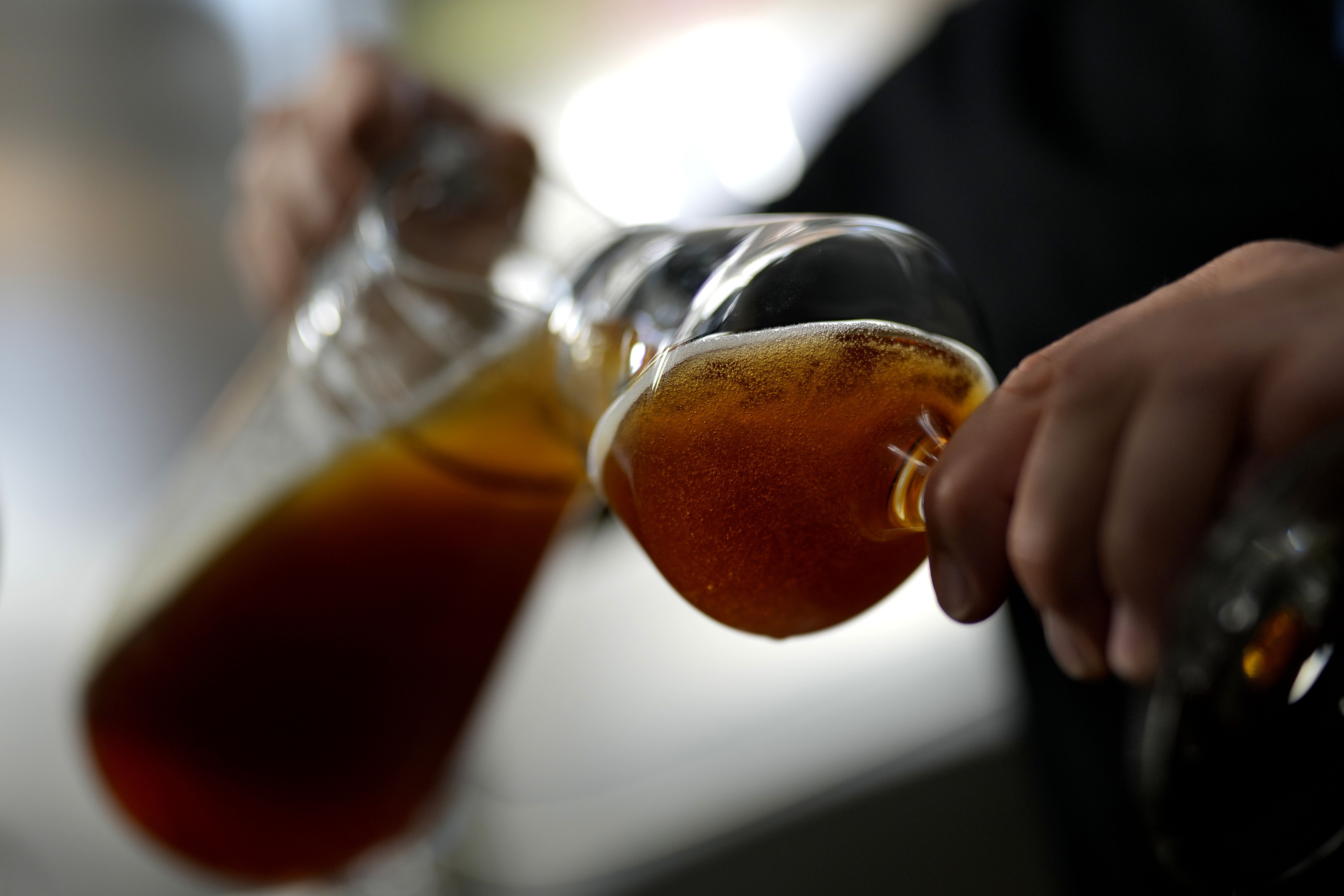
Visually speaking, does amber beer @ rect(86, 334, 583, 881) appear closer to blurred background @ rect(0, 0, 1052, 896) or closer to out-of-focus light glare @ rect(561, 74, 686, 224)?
blurred background @ rect(0, 0, 1052, 896)

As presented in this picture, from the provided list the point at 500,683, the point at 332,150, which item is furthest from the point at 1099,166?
the point at 500,683

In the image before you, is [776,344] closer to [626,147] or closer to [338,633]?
[338,633]

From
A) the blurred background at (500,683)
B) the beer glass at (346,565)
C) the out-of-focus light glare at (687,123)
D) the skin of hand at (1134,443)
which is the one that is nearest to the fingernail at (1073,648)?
the skin of hand at (1134,443)

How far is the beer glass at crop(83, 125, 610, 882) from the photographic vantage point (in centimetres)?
36

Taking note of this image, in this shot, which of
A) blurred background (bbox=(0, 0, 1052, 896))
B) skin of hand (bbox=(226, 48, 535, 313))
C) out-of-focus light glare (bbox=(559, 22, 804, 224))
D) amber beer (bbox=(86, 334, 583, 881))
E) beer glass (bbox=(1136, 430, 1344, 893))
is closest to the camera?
beer glass (bbox=(1136, 430, 1344, 893))

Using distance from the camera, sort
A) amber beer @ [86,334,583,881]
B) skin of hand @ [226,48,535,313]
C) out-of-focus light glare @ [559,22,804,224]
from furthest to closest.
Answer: out-of-focus light glare @ [559,22,804,224] < skin of hand @ [226,48,535,313] < amber beer @ [86,334,583,881]

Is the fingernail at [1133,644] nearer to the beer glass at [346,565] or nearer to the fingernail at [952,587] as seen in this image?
the fingernail at [952,587]

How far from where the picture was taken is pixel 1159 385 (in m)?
0.17

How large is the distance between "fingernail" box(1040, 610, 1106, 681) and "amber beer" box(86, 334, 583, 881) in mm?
175

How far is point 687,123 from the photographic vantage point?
1809 millimetres

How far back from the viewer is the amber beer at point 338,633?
358 millimetres

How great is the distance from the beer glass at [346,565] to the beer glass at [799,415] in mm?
102

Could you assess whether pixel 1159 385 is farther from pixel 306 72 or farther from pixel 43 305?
pixel 306 72

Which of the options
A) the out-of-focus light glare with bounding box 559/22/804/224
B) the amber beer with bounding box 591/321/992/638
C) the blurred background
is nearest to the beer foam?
the amber beer with bounding box 591/321/992/638
